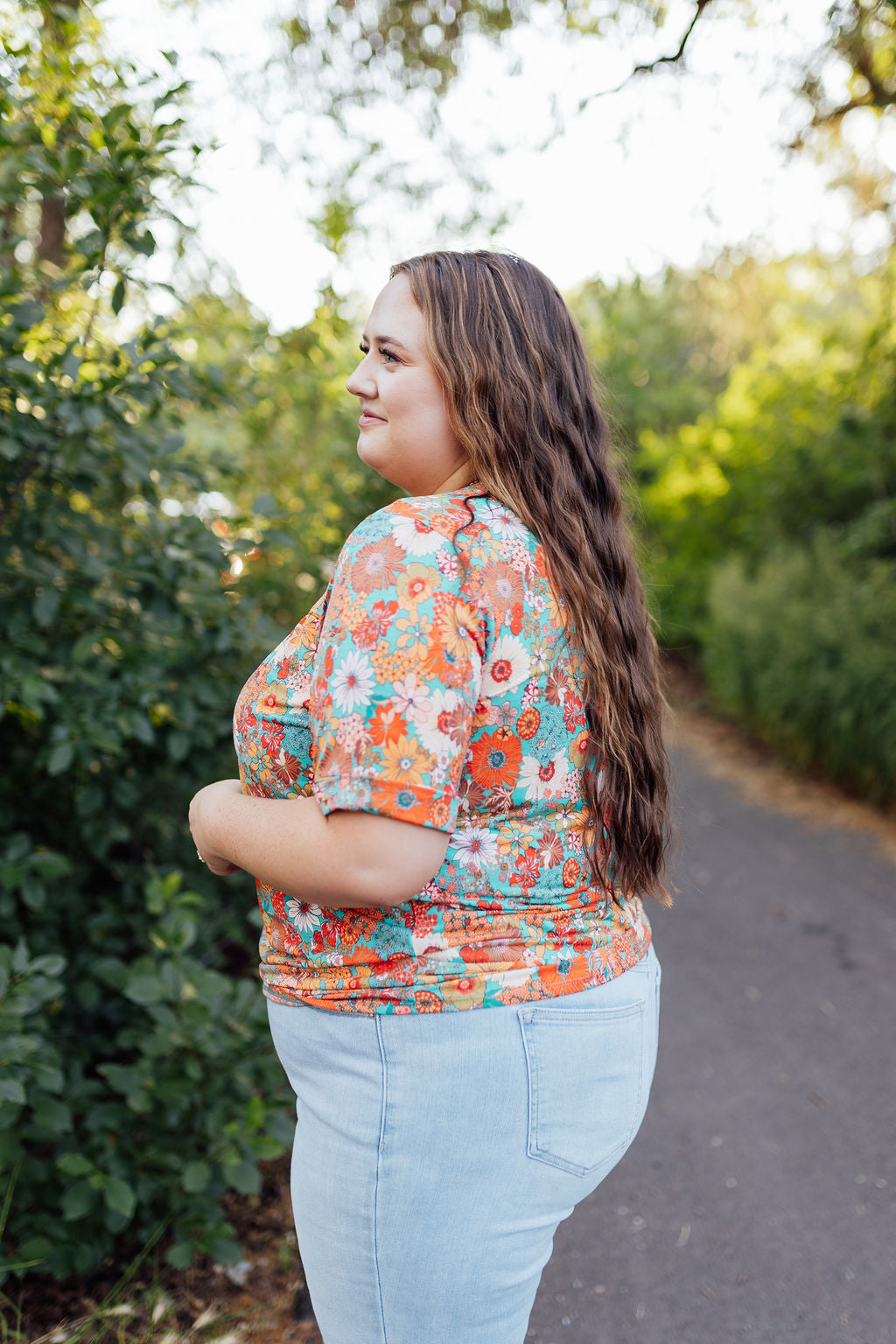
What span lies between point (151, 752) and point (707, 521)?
27.7 feet

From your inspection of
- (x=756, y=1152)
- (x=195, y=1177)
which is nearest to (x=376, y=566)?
(x=195, y=1177)

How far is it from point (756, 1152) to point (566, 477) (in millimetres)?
2631

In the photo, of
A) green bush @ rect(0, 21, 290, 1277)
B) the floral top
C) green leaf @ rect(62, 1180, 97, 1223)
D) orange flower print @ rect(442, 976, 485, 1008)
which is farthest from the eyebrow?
green leaf @ rect(62, 1180, 97, 1223)

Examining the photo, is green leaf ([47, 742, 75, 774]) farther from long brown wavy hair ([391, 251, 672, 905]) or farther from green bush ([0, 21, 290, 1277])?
long brown wavy hair ([391, 251, 672, 905])

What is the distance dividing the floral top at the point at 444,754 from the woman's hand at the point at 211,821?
0.12ft

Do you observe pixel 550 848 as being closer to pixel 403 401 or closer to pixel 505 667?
pixel 505 667

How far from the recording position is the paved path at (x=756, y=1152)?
8.00ft

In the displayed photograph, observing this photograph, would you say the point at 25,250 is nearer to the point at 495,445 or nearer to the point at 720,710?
the point at 495,445

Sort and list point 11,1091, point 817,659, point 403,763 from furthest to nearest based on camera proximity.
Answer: point 817,659, point 11,1091, point 403,763

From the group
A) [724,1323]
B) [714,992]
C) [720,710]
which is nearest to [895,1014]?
[714,992]

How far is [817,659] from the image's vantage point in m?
6.75

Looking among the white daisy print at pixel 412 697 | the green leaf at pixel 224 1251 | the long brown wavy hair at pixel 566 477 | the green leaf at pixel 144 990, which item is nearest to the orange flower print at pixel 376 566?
the white daisy print at pixel 412 697

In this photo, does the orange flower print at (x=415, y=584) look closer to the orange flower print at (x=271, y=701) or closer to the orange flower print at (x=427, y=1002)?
the orange flower print at (x=271, y=701)

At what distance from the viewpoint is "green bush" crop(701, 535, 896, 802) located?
623 centimetres
